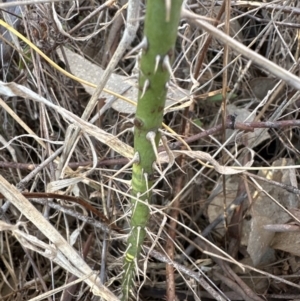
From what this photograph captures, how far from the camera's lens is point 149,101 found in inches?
17.7

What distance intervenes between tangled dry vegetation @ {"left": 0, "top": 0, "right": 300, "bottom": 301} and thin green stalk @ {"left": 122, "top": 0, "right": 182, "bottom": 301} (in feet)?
0.31

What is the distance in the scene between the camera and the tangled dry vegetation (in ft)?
2.38

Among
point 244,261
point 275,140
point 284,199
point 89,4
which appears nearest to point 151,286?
point 244,261

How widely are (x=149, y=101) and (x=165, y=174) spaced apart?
0.38 metres

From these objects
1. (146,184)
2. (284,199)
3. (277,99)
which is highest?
(146,184)

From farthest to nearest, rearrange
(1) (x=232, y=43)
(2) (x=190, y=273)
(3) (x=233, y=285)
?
(3) (x=233, y=285), (2) (x=190, y=273), (1) (x=232, y=43)

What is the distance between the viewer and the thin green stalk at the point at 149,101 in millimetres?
366

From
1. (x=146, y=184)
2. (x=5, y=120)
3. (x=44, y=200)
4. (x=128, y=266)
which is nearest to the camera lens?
(x=146, y=184)

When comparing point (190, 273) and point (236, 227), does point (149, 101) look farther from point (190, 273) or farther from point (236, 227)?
point (236, 227)

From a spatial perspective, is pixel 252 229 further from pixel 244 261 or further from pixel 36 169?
pixel 36 169

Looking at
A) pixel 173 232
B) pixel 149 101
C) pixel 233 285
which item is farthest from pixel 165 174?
pixel 149 101

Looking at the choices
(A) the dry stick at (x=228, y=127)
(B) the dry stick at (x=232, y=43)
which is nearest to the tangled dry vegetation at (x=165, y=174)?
(A) the dry stick at (x=228, y=127)

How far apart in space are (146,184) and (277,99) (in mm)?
489

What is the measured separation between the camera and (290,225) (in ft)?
2.43
